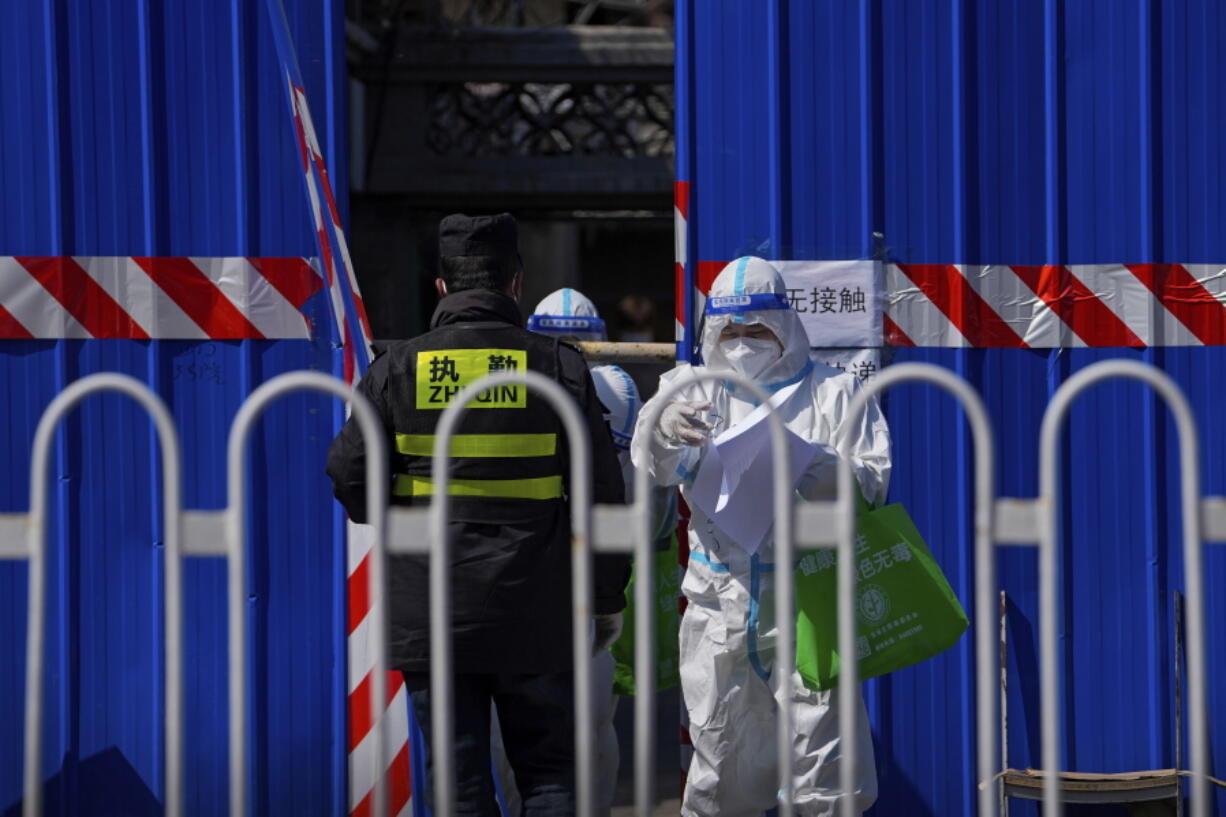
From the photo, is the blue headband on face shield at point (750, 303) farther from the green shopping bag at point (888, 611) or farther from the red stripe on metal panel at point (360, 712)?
the red stripe on metal panel at point (360, 712)

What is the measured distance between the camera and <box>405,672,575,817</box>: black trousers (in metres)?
3.32

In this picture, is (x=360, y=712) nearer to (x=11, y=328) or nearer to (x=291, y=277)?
(x=291, y=277)

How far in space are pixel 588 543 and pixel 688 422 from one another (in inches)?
36.5

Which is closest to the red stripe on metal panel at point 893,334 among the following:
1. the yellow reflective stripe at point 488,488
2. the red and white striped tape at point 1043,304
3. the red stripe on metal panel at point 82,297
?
the red and white striped tape at point 1043,304

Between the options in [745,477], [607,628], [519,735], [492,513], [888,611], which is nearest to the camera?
[492,513]

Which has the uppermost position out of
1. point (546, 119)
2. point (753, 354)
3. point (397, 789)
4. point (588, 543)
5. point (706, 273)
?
point (546, 119)

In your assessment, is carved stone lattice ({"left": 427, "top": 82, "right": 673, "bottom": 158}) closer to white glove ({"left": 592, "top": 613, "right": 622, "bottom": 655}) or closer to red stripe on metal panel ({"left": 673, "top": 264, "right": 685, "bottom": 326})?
red stripe on metal panel ({"left": 673, "top": 264, "right": 685, "bottom": 326})

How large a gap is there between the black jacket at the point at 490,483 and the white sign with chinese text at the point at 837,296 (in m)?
1.33

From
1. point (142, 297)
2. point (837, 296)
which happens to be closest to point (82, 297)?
point (142, 297)

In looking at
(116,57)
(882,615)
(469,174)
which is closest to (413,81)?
(469,174)

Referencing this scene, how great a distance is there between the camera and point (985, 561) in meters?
2.73

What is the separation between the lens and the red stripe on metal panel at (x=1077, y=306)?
4.57 m

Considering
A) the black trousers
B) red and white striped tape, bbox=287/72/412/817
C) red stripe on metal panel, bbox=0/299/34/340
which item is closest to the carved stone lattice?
red and white striped tape, bbox=287/72/412/817

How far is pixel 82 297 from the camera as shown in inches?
178
